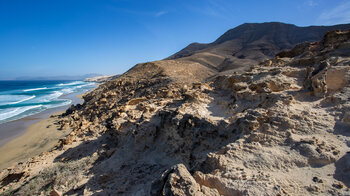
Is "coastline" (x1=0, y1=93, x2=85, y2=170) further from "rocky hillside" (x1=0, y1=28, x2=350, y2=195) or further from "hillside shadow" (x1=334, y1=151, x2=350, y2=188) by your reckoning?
"hillside shadow" (x1=334, y1=151, x2=350, y2=188)

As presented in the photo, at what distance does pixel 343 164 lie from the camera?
2.97m

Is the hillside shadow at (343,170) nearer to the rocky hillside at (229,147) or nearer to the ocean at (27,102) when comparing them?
the rocky hillside at (229,147)

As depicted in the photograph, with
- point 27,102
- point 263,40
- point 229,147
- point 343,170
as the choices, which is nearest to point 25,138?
point 229,147

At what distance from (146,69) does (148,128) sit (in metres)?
18.9

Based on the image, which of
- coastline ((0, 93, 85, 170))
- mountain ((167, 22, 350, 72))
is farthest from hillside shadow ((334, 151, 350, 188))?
mountain ((167, 22, 350, 72))

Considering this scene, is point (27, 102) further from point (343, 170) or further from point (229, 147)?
point (343, 170)

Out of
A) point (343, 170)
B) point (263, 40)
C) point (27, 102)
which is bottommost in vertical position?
point (27, 102)

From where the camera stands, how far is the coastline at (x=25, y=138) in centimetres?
1040

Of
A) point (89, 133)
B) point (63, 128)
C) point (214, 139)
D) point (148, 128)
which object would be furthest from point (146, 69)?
point (214, 139)

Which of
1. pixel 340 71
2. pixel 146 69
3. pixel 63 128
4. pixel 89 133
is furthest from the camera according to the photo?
pixel 146 69

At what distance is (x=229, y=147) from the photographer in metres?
3.92

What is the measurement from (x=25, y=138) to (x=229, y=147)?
52.2 feet

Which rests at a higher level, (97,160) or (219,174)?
(219,174)

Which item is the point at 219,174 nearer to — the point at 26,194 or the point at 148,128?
the point at 148,128
